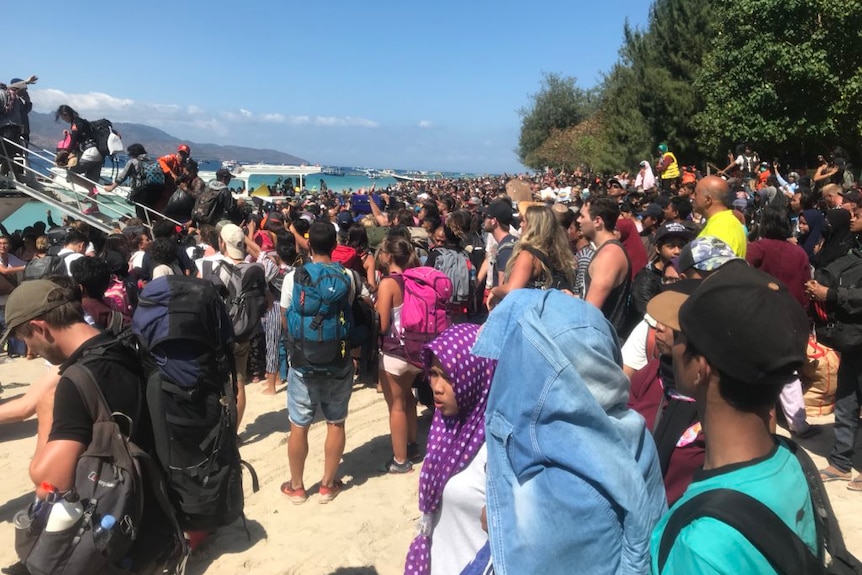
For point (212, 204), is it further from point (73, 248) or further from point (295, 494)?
point (295, 494)

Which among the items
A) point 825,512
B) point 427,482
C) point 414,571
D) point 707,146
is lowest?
point 414,571

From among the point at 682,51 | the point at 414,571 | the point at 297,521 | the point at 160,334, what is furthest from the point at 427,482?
the point at 682,51

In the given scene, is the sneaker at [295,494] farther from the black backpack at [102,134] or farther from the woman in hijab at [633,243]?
the black backpack at [102,134]

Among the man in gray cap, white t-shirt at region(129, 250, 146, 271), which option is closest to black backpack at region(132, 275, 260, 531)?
the man in gray cap

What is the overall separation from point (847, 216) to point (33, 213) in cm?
2464

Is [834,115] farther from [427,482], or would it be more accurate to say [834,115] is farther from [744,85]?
[427,482]

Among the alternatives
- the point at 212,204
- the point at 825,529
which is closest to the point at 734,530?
the point at 825,529

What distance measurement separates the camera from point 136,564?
254cm

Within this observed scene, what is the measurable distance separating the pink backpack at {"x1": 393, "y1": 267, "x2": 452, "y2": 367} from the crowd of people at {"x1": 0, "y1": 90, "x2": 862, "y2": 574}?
0.08ft

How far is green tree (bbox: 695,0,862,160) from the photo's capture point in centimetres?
1502

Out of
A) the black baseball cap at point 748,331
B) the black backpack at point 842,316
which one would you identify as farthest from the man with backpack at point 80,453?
the black backpack at point 842,316

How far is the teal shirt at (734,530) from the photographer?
112cm

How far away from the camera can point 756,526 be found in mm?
1142

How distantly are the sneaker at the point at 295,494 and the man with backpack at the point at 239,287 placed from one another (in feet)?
3.05
